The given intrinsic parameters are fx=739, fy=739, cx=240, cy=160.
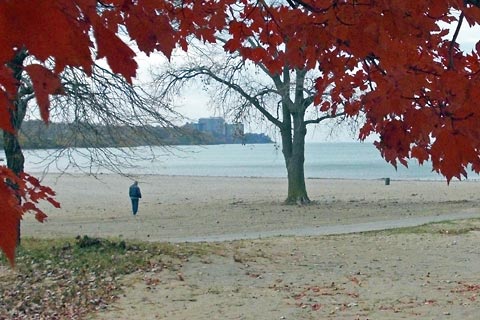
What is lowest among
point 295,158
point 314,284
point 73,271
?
point 314,284

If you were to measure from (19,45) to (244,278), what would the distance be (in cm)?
933

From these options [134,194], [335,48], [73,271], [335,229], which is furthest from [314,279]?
[134,194]

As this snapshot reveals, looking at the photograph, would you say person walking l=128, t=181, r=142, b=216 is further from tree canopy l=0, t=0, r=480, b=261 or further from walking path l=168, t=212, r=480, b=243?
tree canopy l=0, t=0, r=480, b=261

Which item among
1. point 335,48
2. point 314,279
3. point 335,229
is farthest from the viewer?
point 335,229

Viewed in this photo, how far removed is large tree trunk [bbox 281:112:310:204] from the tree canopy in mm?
23583

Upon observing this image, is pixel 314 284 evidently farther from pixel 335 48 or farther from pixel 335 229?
pixel 335 229

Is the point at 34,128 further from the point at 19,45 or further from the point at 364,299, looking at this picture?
the point at 19,45

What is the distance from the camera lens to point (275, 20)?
5551 millimetres

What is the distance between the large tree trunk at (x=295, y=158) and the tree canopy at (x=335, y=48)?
23583 millimetres

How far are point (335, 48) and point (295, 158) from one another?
2543cm

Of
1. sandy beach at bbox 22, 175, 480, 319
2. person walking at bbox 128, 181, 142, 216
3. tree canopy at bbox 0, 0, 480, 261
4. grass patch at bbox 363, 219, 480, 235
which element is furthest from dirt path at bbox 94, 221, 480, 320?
person walking at bbox 128, 181, 142, 216

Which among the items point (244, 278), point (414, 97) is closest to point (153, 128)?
point (244, 278)

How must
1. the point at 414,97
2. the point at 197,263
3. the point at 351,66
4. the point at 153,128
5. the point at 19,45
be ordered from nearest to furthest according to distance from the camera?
the point at 19,45, the point at 414,97, the point at 351,66, the point at 197,263, the point at 153,128

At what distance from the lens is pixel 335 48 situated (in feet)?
16.4
